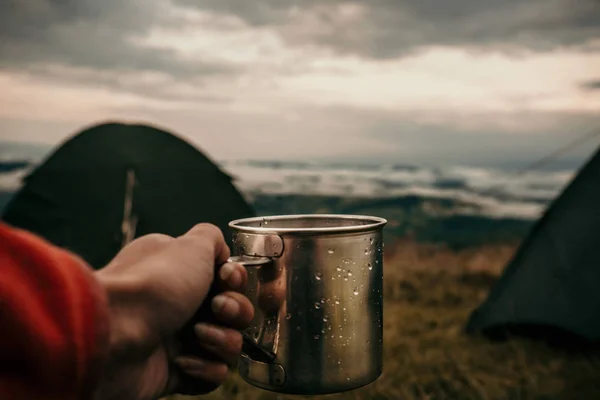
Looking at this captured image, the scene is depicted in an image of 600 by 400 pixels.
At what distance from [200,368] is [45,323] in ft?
1.07

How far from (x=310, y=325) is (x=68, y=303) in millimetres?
303

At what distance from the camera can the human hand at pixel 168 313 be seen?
23.9 inches

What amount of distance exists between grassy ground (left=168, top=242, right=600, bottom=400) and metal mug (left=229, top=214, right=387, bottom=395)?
120 centimetres

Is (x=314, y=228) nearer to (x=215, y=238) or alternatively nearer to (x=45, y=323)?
(x=215, y=238)

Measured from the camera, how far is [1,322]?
46cm

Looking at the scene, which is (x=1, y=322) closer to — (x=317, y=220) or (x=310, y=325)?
(x=310, y=325)

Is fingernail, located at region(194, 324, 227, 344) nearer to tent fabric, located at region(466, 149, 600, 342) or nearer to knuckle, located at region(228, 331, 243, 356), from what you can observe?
knuckle, located at region(228, 331, 243, 356)

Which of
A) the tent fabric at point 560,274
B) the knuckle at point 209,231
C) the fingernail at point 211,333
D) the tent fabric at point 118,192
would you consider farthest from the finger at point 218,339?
the tent fabric at point 560,274

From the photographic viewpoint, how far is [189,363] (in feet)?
2.49

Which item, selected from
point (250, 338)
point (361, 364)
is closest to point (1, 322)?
point (250, 338)

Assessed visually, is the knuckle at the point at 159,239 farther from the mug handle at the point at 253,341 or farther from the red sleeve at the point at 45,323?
the red sleeve at the point at 45,323

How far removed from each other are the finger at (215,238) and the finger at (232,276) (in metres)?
0.03

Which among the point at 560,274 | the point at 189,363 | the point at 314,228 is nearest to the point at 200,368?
the point at 189,363

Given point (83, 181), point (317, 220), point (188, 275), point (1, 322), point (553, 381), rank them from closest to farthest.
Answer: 1. point (1, 322)
2. point (188, 275)
3. point (317, 220)
4. point (553, 381)
5. point (83, 181)
